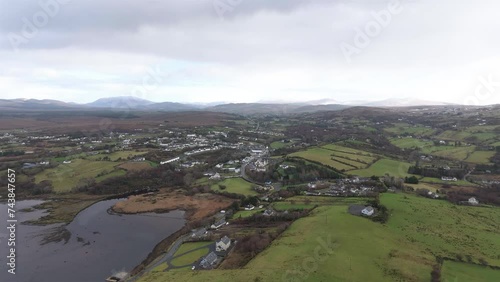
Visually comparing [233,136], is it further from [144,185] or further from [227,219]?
[227,219]

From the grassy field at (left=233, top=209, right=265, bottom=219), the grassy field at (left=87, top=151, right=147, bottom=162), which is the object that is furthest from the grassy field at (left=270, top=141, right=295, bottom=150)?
the grassy field at (left=233, top=209, right=265, bottom=219)

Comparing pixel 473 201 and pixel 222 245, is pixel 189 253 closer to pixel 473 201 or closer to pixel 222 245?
pixel 222 245

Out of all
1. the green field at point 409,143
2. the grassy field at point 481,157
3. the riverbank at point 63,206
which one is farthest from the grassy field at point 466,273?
the green field at point 409,143

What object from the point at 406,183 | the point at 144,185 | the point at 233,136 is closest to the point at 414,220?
the point at 406,183

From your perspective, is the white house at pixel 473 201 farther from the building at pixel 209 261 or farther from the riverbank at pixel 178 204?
the building at pixel 209 261

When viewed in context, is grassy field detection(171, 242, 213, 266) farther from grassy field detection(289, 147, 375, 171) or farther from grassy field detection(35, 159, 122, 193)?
grassy field detection(289, 147, 375, 171)

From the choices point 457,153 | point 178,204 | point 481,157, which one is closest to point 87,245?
point 178,204
